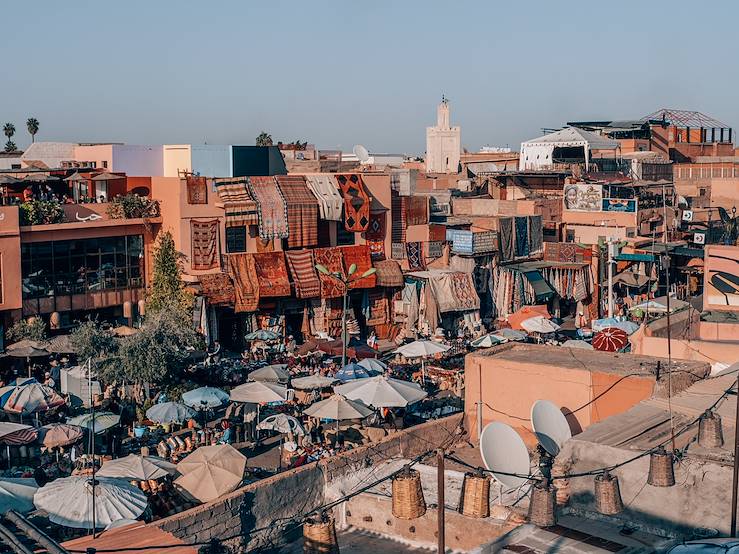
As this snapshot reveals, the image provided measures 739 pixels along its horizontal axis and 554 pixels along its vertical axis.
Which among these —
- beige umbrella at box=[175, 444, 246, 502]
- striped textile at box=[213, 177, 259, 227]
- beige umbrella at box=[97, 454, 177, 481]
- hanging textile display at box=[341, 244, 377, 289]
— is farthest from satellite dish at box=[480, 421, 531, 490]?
hanging textile display at box=[341, 244, 377, 289]

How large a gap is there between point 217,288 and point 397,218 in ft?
24.7

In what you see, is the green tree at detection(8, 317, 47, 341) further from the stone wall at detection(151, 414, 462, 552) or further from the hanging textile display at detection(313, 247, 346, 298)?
the stone wall at detection(151, 414, 462, 552)

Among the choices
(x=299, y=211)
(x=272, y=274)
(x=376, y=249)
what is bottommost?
(x=272, y=274)

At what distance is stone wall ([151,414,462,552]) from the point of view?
1476 centimetres

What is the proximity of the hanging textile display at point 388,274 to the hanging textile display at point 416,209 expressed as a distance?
1.83 metres

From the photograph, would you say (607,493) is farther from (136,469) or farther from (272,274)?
(272,274)

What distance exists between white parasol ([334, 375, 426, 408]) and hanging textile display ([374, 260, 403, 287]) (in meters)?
11.5

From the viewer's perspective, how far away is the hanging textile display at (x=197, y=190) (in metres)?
28.9

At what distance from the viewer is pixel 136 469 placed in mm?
16062

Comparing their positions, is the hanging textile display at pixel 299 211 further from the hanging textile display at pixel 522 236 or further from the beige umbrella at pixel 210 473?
the beige umbrella at pixel 210 473

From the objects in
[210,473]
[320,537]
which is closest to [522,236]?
[210,473]

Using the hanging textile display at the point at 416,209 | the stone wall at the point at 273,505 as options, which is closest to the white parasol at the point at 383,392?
the stone wall at the point at 273,505

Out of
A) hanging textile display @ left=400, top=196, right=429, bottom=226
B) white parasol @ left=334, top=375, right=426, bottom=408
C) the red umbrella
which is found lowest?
white parasol @ left=334, top=375, right=426, bottom=408

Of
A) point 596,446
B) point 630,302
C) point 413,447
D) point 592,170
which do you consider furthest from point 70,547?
point 592,170
